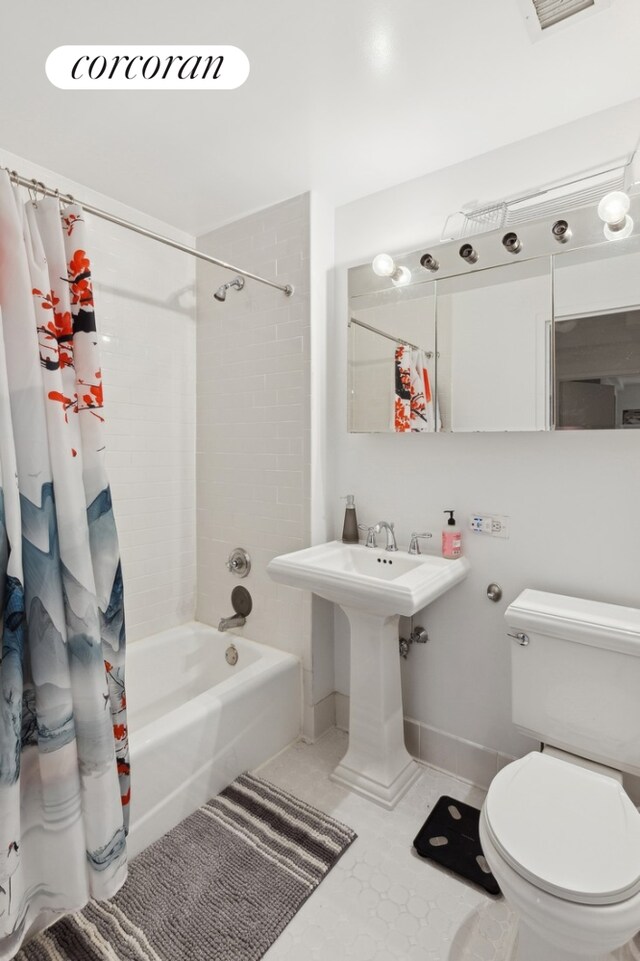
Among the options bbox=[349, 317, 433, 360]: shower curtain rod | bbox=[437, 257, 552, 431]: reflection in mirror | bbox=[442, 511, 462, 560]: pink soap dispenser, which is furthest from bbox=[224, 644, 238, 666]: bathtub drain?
bbox=[349, 317, 433, 360]: shower curtain rod

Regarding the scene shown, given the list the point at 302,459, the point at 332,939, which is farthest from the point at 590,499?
the point at 332,939

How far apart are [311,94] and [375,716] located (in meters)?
2.21

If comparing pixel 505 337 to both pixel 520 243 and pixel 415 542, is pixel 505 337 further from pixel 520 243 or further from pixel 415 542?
pixel 415 542

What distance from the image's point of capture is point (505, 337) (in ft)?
5.81

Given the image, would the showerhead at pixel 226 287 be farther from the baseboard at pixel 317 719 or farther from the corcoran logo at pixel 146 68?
the baseboard at pixel 317 719

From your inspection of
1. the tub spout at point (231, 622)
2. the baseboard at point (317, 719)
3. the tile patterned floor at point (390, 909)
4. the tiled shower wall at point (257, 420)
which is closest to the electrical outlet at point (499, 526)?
A: the tiled shower wall at point (257, 420)

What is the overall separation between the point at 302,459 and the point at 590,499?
1.16 m

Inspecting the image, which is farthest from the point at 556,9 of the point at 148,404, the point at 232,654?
the point at 232,654

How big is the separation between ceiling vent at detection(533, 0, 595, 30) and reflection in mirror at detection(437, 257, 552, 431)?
0.61 meters

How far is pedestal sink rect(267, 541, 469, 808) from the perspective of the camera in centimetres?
181

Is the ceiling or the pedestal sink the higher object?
the ceiling

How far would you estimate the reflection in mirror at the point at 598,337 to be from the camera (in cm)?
153

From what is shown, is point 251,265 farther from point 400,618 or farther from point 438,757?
point 438,757

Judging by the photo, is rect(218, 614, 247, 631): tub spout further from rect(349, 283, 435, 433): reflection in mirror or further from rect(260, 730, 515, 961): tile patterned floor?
rect(349, 283, 435, 433): reflection in mirror
